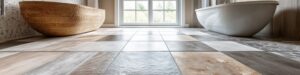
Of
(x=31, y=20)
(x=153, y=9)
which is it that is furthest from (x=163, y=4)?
(x=31, y=20)

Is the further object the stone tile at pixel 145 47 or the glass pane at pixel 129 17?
the glass pane at pixel 129 17

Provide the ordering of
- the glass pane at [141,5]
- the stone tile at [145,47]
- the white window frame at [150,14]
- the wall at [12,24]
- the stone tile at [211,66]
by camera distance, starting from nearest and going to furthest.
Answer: the stone tile at [211,66]
the stone tile at [145,47]
the wall at [12,24]
the white window frame at [150,14]
the glass pane at [141,5]

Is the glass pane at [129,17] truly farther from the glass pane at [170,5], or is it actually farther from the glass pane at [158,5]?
the glass pane at [170,5]

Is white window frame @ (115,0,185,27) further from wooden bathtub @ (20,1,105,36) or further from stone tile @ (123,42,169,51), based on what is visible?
stone tile @ (123,42,169,51)

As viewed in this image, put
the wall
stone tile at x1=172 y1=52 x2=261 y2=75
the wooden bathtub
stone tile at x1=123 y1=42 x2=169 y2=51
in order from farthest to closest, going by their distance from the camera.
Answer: the wooden bathtub
the wall
stone tile at x1=123 y1=42 x2=169 y2=51
stone tile at x1=172 y1=52 x2=261 y2=75

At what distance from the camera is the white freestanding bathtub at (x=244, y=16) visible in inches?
83.0

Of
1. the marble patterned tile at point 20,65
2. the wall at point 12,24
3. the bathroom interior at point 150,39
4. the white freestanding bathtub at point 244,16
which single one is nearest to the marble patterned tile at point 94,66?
the bathroom interior at point 150,39

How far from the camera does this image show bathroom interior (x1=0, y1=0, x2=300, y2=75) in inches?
35.9

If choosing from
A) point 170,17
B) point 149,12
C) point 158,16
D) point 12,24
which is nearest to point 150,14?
point 149,12

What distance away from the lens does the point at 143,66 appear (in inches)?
36.4

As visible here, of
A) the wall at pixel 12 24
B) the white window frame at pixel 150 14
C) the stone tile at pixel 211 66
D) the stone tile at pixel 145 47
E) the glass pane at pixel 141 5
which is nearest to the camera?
the stone tile at pixel 211 66

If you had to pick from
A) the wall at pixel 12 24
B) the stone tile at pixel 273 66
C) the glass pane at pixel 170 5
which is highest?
the glass pane at pixel 170 5

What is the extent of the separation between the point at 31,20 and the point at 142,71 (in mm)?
1580

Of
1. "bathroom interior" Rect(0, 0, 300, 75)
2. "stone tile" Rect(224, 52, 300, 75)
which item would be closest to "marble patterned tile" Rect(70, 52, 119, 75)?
"bathroom interior" Rect(0, 0, 300, 75)
